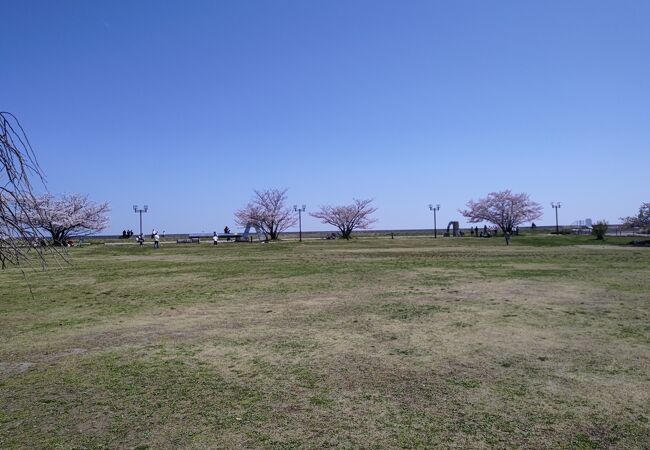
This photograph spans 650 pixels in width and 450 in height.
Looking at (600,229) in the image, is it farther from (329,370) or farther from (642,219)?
(329,370)

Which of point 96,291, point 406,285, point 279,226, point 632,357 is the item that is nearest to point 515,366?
point 632,357

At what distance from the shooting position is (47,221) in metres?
3.64

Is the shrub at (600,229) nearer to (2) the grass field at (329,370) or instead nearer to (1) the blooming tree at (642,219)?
(1) the blooming tree at (642,219)

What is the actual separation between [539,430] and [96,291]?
1167 centimetres

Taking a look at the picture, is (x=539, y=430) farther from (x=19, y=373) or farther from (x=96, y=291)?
(x=96, y=291)

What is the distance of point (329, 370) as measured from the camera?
555 centimetres

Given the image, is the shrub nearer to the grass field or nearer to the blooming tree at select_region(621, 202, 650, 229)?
the blooming tree at select_region(621, 202, 650, 229)

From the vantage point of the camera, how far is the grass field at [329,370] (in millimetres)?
3947

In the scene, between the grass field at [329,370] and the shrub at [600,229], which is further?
the shrub at [600,229]

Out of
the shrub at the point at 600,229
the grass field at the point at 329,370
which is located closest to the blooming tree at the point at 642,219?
the shrub at the point at 600,229

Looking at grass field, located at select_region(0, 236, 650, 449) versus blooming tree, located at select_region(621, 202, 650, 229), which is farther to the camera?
blooming tree, located at select_region(621, 202, 650, 229)

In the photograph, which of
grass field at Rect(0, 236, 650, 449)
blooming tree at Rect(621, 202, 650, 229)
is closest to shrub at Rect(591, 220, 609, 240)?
blooming tree at Rect(621, 202, 650, 229)

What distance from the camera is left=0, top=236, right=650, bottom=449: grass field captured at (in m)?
3.95

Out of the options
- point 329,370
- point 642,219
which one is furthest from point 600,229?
point 329,370
